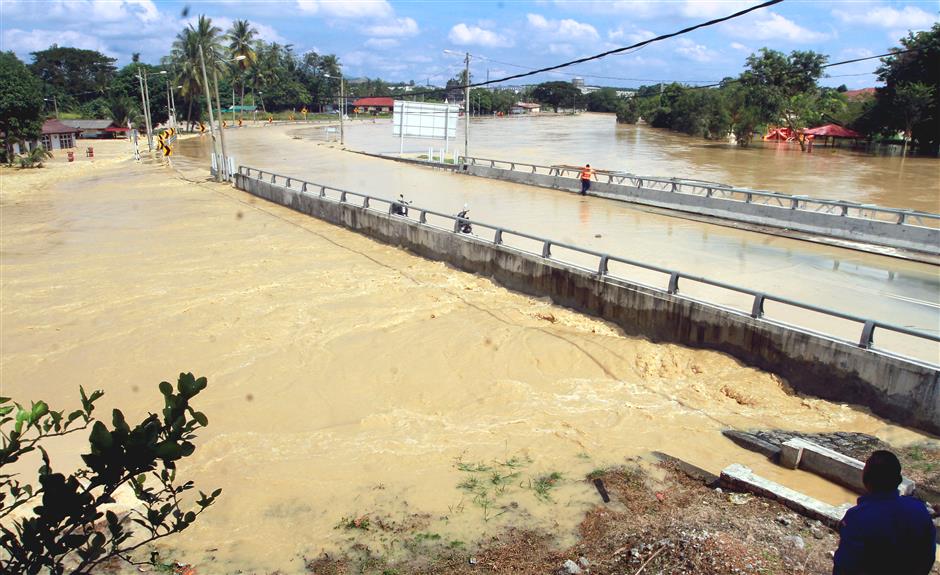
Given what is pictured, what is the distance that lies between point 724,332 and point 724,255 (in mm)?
5445

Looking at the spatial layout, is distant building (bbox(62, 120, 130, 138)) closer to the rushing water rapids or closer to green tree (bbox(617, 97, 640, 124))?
the rushing water rapids

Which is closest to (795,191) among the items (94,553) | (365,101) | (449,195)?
(449,195)

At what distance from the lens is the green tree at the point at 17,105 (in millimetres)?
41312

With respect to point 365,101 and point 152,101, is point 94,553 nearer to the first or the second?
point 152,101

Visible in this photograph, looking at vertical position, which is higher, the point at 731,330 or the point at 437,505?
the point at 731,330

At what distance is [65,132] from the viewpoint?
59.0 m

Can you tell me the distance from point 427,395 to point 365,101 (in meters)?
150

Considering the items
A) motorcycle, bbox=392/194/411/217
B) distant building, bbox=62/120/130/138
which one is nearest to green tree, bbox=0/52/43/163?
distant building, bbox=62/120/130/138

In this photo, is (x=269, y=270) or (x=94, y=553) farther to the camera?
(x=269, y=270)

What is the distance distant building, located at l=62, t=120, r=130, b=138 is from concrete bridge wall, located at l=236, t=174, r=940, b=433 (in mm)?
72524

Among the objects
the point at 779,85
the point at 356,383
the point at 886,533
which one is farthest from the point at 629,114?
the point at 886,533

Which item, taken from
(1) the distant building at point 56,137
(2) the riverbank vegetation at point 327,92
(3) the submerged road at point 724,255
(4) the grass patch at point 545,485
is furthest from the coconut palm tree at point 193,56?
(4) the grass patch at point 545,485

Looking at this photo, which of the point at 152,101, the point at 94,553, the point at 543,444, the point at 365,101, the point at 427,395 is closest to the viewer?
the point at 94,553

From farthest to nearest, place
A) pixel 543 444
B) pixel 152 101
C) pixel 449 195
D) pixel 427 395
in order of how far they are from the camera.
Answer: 1. pixel 152 101
2. pixel 449 195
3. pixel 427 395
4. pixel 543 444
